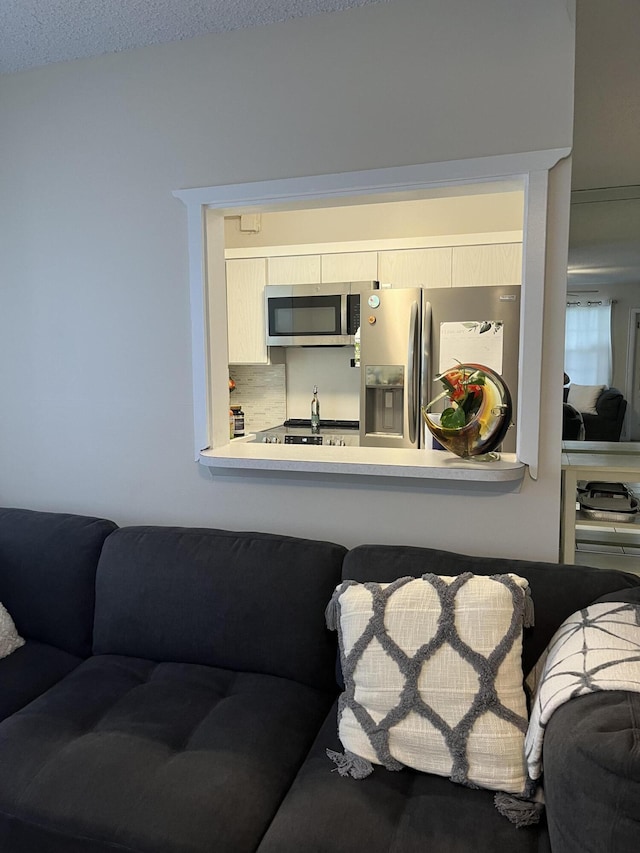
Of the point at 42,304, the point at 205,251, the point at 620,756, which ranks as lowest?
the point at 620,756

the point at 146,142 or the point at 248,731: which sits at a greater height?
the point at 146,142

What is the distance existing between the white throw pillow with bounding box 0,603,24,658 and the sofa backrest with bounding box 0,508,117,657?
0.05 metres

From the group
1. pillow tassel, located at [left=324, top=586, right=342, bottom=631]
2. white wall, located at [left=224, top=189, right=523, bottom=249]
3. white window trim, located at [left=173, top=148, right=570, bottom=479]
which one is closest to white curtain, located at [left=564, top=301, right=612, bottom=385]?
white wall, located at [left=224, top=189, right=523, bottom=249]

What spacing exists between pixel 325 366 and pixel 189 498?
227cm

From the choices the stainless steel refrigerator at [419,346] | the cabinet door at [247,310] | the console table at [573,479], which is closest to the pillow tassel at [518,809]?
the console table at [573,479]

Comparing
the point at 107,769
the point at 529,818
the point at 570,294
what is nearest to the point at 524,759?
the point at 529,818

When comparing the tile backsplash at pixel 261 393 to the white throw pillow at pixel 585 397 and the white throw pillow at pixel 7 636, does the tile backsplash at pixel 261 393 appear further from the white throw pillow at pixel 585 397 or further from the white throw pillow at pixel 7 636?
the white throw pillow at pixel 7 636

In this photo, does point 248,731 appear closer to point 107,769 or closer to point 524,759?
point 107,769

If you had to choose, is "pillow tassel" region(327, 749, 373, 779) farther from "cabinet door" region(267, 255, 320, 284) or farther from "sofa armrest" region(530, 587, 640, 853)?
"cabinet door" region(267, 255, 320, 284)

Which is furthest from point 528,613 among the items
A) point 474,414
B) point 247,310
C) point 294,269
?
point 247,310

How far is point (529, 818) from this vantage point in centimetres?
133

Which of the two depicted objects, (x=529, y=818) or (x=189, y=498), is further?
(x=189, y=498)

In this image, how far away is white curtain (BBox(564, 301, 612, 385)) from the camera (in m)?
3.97

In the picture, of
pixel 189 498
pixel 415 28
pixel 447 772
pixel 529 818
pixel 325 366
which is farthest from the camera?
pixel 325 366
